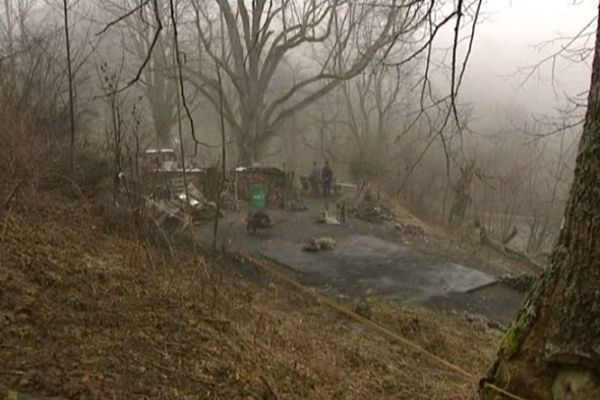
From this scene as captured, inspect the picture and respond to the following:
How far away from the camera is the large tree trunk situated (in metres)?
2.19

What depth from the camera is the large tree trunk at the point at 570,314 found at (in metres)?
2.19

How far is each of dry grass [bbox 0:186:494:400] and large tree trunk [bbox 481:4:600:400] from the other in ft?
5.62

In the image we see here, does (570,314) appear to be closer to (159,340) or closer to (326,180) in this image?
(159,340)

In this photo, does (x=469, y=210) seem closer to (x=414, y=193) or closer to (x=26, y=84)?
(x=414, y=193)

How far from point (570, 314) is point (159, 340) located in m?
2.80

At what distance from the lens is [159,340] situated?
4.01m

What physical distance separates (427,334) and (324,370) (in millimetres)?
3259

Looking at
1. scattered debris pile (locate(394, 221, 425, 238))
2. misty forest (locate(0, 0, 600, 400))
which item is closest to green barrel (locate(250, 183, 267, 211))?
misty forest (locate(0, 0, 600, 400))

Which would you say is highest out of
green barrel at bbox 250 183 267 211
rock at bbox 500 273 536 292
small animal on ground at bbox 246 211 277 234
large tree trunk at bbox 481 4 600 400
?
large tree trunk at bbox 481 4 600 400

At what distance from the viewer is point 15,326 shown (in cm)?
366

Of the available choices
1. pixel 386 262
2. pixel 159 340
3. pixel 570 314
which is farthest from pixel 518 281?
pixel 570 314

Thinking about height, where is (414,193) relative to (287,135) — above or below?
below

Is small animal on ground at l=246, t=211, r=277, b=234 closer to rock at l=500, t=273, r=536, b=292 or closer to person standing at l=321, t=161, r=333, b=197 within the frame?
rock at l=500, t=273, r=536, b=292

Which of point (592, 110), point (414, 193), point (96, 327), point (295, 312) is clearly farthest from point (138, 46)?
point (592, 110)
